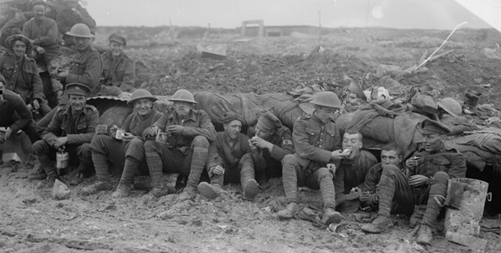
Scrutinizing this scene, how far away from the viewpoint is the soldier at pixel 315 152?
20.2ft

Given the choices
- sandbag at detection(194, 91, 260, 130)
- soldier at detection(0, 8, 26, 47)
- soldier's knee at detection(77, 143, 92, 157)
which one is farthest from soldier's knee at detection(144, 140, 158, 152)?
soldier at detection(0, 8, 26, 47)

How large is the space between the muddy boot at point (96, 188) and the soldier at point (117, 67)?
2.78 meters

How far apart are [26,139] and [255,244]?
195 inches

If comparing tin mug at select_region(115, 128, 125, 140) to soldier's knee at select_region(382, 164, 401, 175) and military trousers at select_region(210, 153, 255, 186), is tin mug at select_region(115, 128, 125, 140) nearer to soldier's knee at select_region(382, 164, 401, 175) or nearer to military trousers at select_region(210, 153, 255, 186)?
military trousers at select_region(210, 153, 255, 186)

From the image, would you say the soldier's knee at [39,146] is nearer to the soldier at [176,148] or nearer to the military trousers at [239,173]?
the soldier at [176,148]

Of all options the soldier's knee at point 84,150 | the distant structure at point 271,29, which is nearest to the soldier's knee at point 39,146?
the soldier's knee at point 84,150

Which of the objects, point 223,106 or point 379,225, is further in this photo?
point 223,106

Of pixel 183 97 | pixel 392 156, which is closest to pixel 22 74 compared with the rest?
pixel 183 97

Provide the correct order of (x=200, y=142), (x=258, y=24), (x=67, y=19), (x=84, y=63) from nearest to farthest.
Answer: (x=200, y=142) → (x=84, y=63) → (x=67, y=19) → (x=258, y=24)

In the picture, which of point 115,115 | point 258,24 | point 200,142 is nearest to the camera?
point 200,142

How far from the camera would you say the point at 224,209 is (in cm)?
619

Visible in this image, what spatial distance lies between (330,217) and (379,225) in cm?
58

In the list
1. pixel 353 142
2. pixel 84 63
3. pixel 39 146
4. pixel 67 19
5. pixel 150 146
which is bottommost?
pixel 39 146

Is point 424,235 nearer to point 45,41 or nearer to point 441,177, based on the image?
point 441,177
